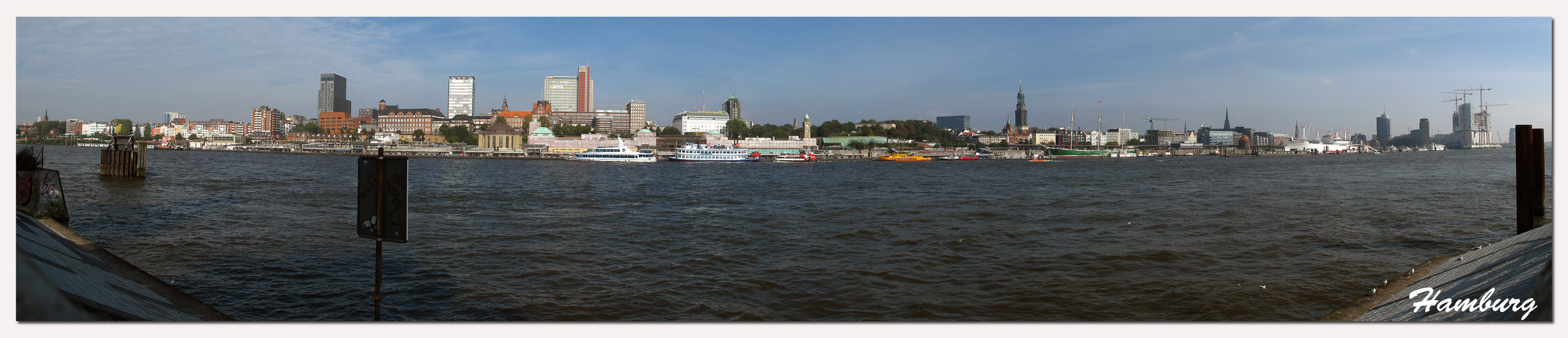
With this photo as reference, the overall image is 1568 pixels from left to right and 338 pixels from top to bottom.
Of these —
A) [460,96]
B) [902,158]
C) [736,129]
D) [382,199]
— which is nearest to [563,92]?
[460,96]

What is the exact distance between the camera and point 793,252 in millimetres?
7844

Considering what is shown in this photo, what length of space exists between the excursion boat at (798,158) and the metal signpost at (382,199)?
59.5 meters

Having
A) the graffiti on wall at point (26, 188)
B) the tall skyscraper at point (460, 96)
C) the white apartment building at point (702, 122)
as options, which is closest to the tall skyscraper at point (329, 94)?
the tall skyscraper at point (460, 96)

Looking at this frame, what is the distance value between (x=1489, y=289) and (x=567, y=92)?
156 meters

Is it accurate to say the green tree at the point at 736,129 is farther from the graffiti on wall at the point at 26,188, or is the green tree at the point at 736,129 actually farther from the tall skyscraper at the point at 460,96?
the graffiti on wall at the point at 26,188

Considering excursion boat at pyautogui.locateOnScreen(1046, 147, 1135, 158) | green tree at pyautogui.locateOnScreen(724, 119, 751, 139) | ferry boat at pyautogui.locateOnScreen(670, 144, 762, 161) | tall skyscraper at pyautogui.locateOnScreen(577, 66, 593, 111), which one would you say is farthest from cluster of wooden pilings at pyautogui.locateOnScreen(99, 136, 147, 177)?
tall skyscraper at pyautogui.locateOnScreen(577, 66, 593, 111)

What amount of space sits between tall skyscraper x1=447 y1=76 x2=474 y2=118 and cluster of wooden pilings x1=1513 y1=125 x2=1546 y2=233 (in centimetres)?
15692

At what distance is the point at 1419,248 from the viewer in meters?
7.90

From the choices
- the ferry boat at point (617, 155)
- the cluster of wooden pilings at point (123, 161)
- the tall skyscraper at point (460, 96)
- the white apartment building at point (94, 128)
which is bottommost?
the cluster of wooden pilings at point (123, 161)

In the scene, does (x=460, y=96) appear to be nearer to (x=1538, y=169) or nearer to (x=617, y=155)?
(x=617, y=155)

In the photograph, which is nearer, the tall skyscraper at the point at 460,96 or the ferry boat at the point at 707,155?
the ferry boat at the point at 707,155

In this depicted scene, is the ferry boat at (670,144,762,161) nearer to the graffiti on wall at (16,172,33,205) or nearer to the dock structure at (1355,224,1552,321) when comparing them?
the graffiti on wall at (16,172,33,205)

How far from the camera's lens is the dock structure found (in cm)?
303

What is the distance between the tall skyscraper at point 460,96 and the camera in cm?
14488
